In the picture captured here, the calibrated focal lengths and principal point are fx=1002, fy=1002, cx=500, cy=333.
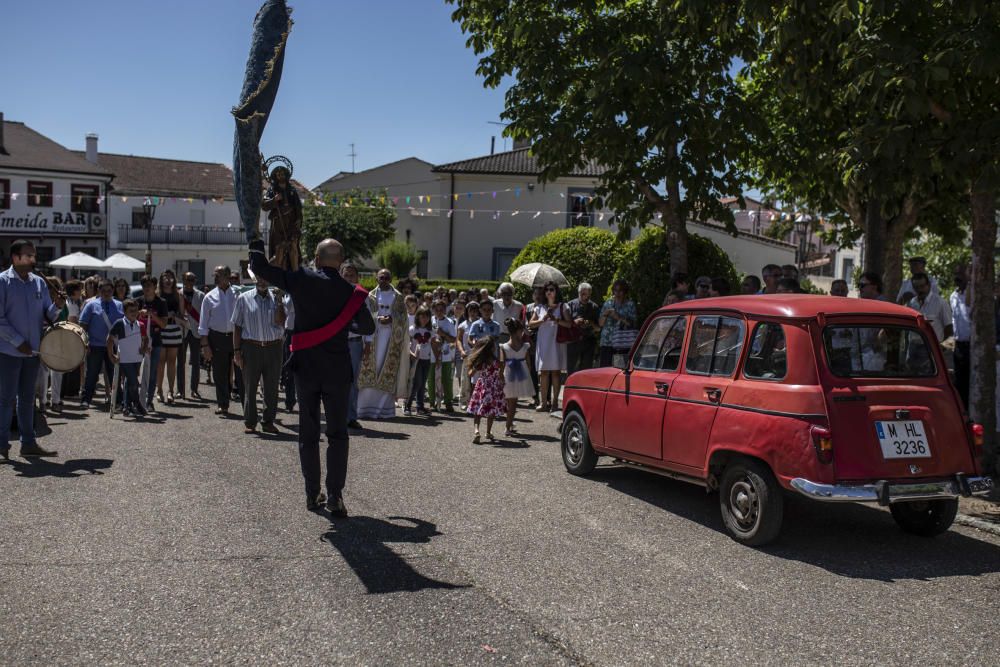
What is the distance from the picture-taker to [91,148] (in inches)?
2463

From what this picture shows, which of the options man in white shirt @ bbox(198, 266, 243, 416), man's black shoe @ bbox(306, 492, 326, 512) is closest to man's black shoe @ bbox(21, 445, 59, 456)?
man's black shoe @ bbox(306, 492, 326, 512)

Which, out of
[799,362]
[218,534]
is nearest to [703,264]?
[799,362]

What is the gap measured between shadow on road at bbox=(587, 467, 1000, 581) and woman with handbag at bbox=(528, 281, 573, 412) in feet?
19.8

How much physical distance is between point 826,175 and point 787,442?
1174cm

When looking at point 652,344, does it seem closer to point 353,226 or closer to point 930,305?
point 930,305

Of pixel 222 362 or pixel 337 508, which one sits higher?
pixel 222 362

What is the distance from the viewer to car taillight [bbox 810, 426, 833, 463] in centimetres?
691

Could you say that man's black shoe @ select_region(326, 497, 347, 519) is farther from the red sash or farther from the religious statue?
the religious statue

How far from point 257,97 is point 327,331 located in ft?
15.9

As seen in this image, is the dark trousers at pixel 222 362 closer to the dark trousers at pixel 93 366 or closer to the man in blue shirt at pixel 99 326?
the man in blue shirt at pixel 99 326

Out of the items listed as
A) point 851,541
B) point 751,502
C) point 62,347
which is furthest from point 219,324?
point 851,541

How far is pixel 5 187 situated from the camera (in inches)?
2165

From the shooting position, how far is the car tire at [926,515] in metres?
7.62

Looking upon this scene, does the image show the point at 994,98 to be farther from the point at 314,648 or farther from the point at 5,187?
the point at 5,187
